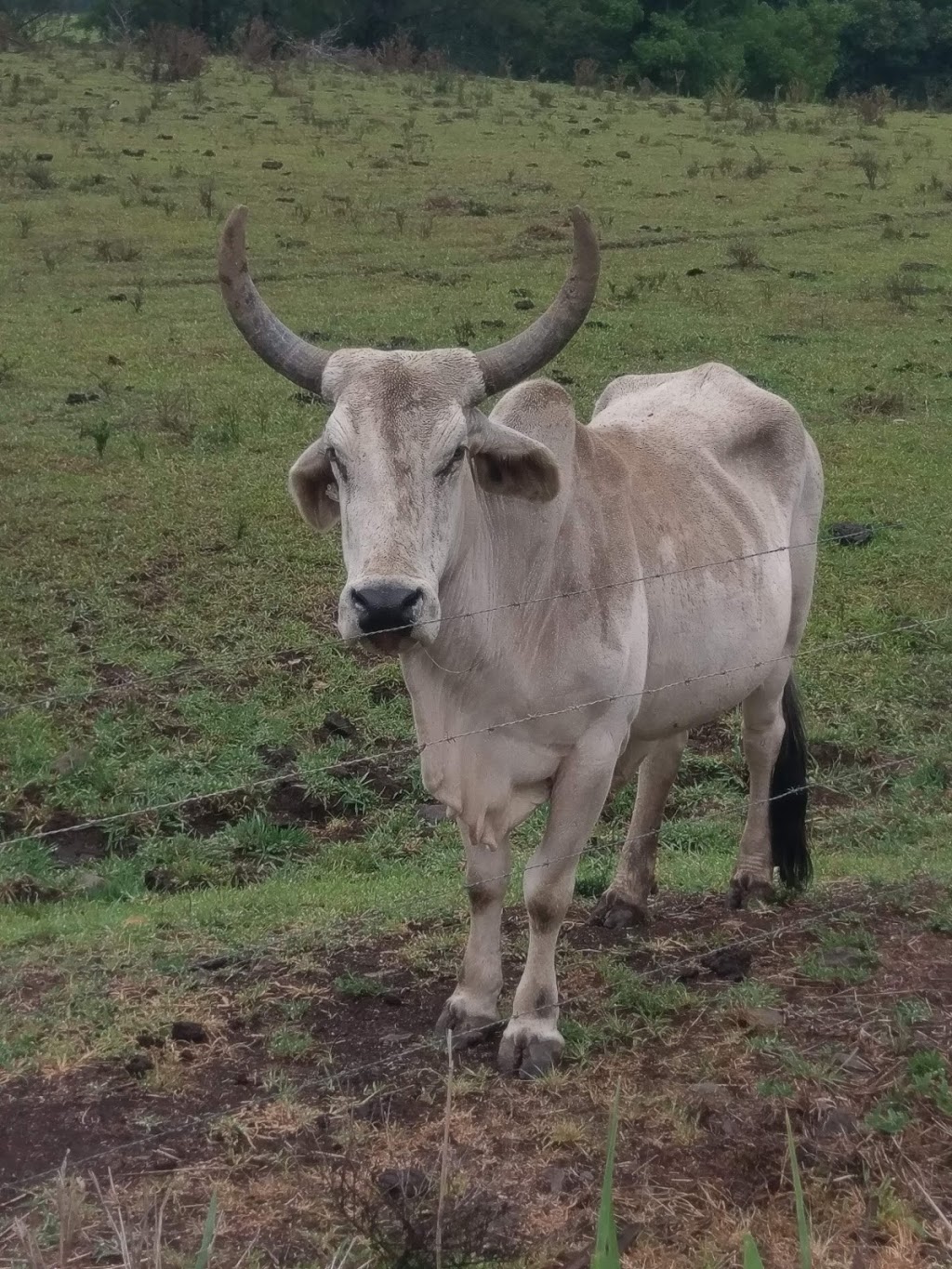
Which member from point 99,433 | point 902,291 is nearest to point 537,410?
point 99,433

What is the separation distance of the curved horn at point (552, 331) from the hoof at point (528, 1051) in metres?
1.41

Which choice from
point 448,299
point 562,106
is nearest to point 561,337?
point 448,299

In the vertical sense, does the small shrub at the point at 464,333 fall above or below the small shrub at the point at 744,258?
below

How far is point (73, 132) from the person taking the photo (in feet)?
58.1

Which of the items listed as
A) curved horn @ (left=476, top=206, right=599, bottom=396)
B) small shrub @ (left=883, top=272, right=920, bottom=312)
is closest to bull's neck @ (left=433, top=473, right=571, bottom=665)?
curved horn @ (left=476, top=206, right=599, bottom=396)

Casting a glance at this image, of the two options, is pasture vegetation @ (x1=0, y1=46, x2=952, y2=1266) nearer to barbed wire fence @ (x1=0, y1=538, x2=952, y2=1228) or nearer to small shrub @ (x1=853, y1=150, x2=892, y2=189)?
barbed wire fence @ (x1=0, y1=538, x2=952, y2=1228)

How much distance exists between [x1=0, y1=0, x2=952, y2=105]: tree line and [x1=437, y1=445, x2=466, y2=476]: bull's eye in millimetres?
30694

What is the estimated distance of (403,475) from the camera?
3189 millimetres

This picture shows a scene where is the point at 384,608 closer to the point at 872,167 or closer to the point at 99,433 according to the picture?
the point at 99,433

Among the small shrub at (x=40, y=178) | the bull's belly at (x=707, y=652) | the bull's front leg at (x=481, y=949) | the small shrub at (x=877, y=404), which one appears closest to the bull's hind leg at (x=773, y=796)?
the bull's belly at (x=707, y=652)

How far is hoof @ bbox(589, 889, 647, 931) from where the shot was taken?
4.41 m

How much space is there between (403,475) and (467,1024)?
1.32 metres

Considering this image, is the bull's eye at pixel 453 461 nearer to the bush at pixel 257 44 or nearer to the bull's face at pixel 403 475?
the bull's face at pixel 403 475

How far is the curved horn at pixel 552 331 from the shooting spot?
3.43 meters
